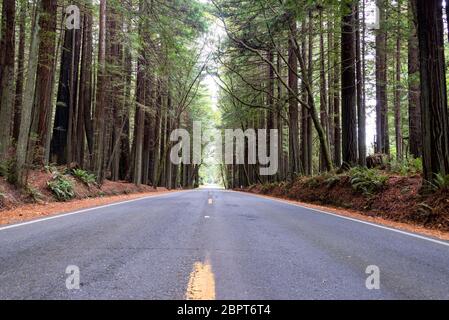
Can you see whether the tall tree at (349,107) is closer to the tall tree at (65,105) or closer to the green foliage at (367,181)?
the green foliage at (367,181)

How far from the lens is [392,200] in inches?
430

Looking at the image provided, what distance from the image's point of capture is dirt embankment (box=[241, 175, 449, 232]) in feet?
28.5

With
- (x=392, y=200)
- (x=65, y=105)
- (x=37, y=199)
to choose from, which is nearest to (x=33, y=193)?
(x=37, y=199)

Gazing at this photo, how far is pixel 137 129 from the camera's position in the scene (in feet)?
89.2

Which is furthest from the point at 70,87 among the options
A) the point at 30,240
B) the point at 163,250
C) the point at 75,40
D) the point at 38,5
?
the point at 163,250

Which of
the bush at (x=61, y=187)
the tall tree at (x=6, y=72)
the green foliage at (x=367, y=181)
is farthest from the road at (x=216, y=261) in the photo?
the bush at (x=61, y=187)

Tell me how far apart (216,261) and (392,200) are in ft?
26.9

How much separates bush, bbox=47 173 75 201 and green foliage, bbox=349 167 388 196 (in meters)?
10.6

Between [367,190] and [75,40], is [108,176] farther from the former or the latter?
[367,190]

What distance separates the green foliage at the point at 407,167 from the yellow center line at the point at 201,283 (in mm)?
10204

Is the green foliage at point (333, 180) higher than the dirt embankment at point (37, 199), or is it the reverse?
the green foliage at point (333, 180)

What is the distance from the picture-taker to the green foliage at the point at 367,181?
12.2 m

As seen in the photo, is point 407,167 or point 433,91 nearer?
point 433,91

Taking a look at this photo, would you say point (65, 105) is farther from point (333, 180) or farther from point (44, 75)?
point (333, 180)
